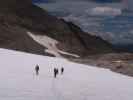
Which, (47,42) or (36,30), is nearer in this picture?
(47,42)

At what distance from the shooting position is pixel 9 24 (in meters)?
139

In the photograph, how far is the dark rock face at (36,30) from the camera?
12357 cm

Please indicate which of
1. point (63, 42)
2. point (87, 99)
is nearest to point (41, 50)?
point (63, 42)

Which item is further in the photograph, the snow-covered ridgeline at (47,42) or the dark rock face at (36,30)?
the snow-covered ridgeline at (47,42)

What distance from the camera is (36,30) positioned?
151875 mm

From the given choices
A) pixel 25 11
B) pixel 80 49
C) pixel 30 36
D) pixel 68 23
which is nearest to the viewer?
pixel 30 36

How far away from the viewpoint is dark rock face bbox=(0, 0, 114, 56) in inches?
4865

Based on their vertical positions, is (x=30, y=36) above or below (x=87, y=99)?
below

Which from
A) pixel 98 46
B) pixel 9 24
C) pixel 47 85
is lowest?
pixel 98 46

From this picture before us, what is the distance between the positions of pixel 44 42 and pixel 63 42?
10.0 meters

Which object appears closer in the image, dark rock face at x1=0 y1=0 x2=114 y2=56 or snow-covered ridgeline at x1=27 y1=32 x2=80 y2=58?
dark rock face at x1=0 y1=0 x2=114 y2=56

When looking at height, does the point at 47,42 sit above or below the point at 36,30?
below

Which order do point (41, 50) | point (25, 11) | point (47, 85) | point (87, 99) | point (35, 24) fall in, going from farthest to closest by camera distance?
1. point (25, 11)
2. point (35, 24)
3. point (41, 50)
4. point (47, 85)
5. point (87, 99)

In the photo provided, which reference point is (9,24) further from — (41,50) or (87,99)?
(87,99)
